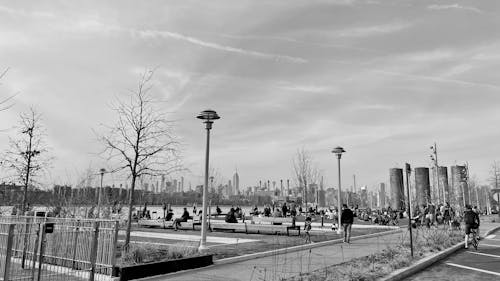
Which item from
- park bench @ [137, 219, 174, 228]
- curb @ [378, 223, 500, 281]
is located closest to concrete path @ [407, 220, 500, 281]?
curb @ [378, 223, 500, 281]

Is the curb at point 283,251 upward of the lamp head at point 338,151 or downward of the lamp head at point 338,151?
downward

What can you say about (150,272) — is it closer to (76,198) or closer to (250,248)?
(250,248)

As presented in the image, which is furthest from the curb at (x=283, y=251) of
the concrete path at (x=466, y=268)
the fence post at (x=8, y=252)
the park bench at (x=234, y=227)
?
the park bench at (x=234, y=227)

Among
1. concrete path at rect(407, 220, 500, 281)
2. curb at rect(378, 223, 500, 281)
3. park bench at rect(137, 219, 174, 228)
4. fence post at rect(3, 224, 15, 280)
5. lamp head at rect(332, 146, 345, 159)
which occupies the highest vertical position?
lamp head at rect(332, 146, 345, 159)

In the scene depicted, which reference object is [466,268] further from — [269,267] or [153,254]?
[153,254]

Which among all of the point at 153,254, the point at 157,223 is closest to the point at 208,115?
the point at 153,254

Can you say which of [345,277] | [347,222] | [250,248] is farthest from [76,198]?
[345,277]

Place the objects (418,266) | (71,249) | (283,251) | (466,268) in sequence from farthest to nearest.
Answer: (283,251) < (466,268) < (418,266) < (71,249)

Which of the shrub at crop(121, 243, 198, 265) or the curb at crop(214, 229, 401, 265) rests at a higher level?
the shrub at crop(121, 243, 198, 265)

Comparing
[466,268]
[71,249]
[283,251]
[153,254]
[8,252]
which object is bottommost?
[466,268]

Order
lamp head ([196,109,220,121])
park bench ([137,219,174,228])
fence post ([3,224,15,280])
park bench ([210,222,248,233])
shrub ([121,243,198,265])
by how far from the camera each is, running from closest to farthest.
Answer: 1. fence post ([3,224,15,280])
2. shrub ([121,243,198,265])
3. lamp head ([196,109,220,121])
4. park bench ([210,222,248,233])
5. park bench ([137,219,174,228])

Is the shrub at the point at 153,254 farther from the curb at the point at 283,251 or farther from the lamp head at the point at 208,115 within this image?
the lamp head at the point at 208,115

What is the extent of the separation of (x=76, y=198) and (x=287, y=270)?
13080mm

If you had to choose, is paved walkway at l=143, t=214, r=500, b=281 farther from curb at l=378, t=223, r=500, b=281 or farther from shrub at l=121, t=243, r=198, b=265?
curb at l=378, t=223, r=500, b=281
